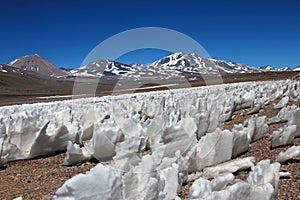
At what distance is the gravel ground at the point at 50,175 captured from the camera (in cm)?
299

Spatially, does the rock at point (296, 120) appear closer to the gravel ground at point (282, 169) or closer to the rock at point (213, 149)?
the gravel ground at point (282, 169)

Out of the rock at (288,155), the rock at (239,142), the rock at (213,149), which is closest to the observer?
the rock at (213,149)

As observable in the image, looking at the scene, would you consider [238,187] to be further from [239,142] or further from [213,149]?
[239,142]

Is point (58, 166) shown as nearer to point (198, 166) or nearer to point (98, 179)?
point (198, 166)

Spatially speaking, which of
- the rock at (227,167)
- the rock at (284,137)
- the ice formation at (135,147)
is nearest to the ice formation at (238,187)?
the ice formation at (135,147)

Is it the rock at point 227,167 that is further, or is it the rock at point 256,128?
the rock at point 256,128

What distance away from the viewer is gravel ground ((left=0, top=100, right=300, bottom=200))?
299 cm

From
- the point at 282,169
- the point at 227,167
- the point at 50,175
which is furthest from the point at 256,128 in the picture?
the point at 50,175

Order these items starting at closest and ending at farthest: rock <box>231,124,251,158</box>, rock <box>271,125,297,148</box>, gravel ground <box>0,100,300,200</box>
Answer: gravel ground <box>0,100,300,200</box> < rock <box>231,124,251,158</box> < rock <box>271,125,297,148</box>

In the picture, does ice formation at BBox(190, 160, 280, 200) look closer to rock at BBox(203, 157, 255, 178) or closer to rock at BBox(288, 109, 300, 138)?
rock at BBox(203, 157, 255, 178)

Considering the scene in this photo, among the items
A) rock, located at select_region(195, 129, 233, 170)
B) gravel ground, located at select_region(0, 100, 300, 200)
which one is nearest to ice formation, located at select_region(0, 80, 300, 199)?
rock, located at select_region(195, 129, 233, 170)

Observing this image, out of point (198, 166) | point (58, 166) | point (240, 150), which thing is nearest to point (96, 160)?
point (58, 166)

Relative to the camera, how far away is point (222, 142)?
3.56m

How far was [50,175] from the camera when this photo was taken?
3680 millimetres
